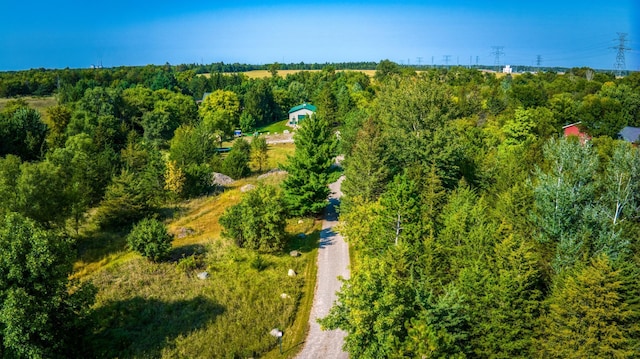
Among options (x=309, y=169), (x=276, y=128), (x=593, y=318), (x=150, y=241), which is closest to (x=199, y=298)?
(x=150, y=241)

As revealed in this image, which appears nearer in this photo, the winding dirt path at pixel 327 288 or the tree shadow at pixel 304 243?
the winding dirt path at pixel 327 288

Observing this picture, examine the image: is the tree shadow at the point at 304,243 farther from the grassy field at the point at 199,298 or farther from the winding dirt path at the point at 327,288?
the winding dirt path at the point at 327,288

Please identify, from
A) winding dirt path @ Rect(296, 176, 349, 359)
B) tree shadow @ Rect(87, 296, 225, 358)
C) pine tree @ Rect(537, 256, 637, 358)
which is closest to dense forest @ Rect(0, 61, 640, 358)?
pine tree @ Rect(537, 256, 637, 358)

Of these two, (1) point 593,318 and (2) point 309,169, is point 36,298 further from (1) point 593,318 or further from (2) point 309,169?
(1) point 593,318

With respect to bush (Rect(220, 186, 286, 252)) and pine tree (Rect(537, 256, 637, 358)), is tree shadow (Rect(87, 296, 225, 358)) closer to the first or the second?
bush (Rect(220, 186, 286, 252))

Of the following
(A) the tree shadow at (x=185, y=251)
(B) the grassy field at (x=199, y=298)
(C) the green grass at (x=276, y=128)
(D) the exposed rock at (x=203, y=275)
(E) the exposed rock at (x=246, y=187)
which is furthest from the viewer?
(C) the green grass at (x=276, y=128)

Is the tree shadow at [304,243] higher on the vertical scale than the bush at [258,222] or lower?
lower

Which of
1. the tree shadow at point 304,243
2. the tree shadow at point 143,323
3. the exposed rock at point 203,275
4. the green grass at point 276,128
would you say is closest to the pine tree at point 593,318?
the tree shadow at point 143,323
